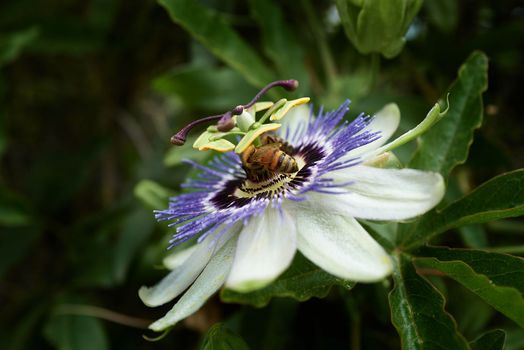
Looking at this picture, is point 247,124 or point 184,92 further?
point 184,92

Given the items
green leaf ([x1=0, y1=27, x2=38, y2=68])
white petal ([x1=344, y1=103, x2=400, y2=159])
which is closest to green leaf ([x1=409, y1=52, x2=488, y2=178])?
white petal ([x1=344, y1=103, x2=400, y2=159])

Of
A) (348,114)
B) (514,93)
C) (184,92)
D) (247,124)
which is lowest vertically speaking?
(514,93)

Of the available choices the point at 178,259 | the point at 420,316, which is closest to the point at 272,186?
the point at 178,259

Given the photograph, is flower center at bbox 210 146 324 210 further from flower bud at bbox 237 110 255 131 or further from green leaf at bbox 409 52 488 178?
green leaf at bbox 409 52 488 178

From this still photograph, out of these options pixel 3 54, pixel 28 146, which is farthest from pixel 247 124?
pixel 28 146

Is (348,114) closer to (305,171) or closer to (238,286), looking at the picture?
(305,171)

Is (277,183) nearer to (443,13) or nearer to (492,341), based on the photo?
(492,341)
